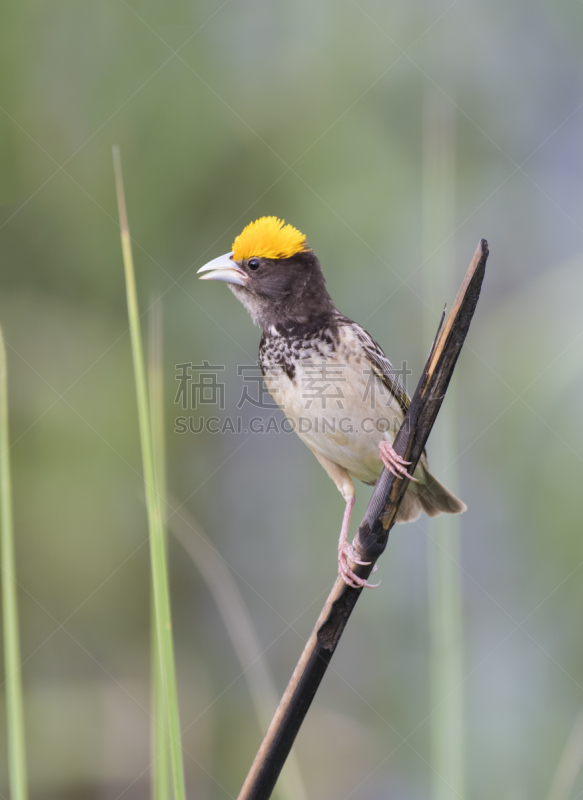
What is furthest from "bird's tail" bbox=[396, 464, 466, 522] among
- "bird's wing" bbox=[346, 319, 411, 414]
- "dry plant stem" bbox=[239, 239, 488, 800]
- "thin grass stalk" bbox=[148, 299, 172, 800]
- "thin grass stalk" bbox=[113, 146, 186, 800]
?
"thin grass stalk" bbox=[113, 146, 186, 800]

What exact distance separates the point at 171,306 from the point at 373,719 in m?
2.84

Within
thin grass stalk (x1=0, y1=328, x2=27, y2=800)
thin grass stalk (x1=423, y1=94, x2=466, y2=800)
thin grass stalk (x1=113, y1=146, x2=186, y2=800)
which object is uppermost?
thin grass stalk (x1=423, y1=94, x2=466, y2=800)

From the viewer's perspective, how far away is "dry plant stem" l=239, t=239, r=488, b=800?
1719 millimetres

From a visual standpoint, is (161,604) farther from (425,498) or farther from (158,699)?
(425,498)

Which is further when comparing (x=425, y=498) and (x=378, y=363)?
(x=425, y=498)

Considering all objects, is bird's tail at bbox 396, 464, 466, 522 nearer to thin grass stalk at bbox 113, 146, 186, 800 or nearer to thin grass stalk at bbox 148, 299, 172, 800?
thin grass stalk at bbox 148, 299, 172, 800

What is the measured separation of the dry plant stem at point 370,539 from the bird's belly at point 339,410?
1271 mm

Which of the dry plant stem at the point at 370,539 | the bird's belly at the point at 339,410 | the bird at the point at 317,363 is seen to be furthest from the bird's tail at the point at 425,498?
the dry plant stem at the point at 370,539

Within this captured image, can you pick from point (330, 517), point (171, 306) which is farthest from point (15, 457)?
point (330, 517)

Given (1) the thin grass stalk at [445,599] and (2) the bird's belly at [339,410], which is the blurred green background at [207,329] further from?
(1) the thin grass stalk at [445,599]

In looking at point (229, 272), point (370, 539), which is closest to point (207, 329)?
point (229, 272)

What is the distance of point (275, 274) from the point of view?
362cm

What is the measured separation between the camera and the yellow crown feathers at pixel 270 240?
3574 millimetres

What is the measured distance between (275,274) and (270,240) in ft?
0.51
